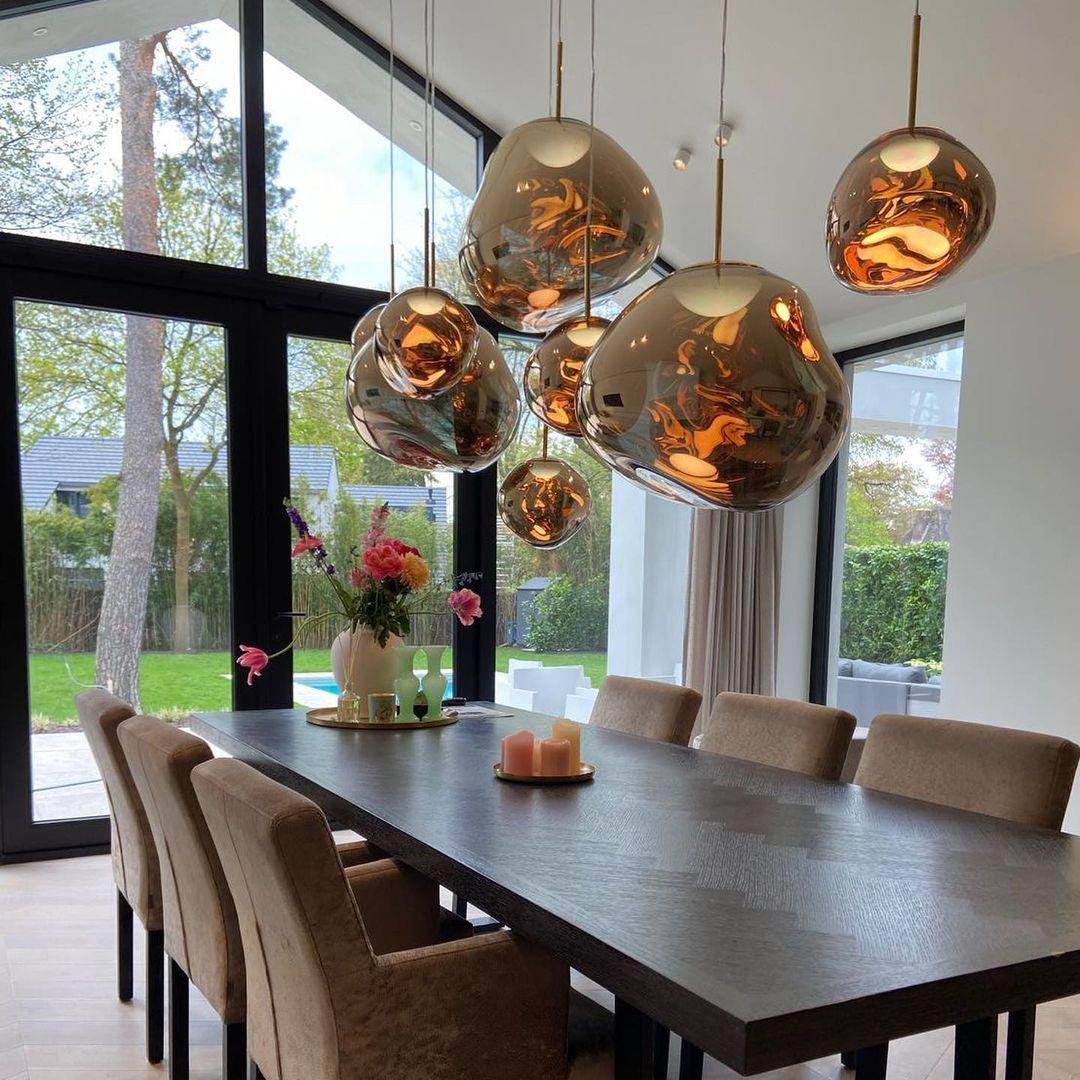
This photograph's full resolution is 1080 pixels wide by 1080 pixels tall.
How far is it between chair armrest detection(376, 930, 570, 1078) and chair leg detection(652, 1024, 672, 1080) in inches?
31.4

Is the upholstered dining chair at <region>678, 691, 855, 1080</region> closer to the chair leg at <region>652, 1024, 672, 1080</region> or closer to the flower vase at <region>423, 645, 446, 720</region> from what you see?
the chair leg at <region>652, 1024, 672, 1080</region>

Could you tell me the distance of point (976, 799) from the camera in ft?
7.71

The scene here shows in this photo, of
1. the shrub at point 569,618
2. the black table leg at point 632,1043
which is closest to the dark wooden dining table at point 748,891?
the black table leg at point 632,1043

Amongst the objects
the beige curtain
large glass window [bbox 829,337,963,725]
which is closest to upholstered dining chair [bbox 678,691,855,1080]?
large glass window [bbox 829,337,963,725]

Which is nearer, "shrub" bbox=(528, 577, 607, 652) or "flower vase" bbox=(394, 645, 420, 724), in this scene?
"flower vase" bbox=(394, 645, 420, 724)

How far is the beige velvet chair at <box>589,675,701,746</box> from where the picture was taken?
10.7 ft

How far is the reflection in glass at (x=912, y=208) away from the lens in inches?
68.9

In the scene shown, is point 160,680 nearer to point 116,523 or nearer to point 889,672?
point 116,523

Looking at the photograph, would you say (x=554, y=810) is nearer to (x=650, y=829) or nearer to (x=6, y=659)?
(x=650, y=829)

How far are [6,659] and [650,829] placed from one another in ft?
11.0

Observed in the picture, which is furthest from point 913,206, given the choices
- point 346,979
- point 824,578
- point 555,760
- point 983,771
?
point 824,578

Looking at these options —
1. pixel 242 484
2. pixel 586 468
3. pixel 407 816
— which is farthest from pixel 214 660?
pixel 407 816

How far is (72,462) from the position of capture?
4547 mm

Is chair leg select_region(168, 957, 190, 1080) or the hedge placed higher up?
the hedge
